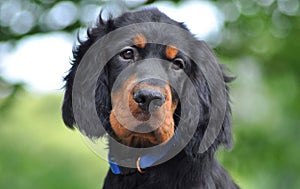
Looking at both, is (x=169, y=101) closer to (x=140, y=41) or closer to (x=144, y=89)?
(x=144, y=89)

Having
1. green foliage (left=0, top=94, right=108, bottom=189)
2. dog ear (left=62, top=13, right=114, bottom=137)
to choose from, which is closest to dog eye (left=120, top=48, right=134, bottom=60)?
dog ear (left=62, top=13, right=114, bottom=137)

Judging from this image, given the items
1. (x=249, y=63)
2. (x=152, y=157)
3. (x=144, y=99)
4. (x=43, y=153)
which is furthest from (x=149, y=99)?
(x=43, y=153)

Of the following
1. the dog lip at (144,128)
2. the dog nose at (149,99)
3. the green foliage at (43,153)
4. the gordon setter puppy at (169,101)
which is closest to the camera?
the dog nose at (149,99)

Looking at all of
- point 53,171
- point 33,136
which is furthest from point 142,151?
point 33,136

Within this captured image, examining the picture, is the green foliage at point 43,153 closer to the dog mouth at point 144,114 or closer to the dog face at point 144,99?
the dog face at point 144,99

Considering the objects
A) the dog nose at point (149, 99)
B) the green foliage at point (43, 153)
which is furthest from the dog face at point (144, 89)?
the green foliage at point (43, 153)

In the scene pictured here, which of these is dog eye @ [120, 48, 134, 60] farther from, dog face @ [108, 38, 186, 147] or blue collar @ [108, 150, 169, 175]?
blue collar @ [108, 150, 169, 175]

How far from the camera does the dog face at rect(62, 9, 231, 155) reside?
404cm

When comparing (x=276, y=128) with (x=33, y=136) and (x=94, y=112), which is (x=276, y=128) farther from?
(x=33, y=136)

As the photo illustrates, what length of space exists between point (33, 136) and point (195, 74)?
35.7ft

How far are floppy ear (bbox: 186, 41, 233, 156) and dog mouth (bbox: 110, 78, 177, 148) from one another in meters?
0.23

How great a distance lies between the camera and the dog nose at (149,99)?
13.0ft

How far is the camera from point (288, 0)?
767 centimetres

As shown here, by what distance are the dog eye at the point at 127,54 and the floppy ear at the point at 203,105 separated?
0.43 metres
